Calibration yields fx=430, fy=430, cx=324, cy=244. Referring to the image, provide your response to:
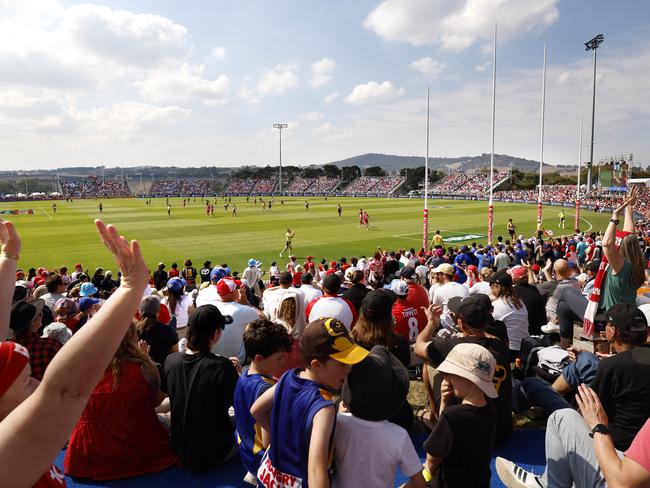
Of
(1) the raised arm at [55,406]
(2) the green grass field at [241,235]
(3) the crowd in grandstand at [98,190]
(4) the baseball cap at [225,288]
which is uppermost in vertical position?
(3) the crowd in grandstand at [98,190]

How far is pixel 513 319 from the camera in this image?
657 centimetres

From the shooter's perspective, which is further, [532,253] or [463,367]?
[532,253]

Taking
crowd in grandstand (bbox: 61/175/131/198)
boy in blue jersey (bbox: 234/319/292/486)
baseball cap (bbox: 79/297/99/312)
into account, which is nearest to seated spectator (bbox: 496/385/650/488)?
boy in blue jersey (bbox: 234/319/292/486)

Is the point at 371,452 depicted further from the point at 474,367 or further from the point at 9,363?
the point at 9,363

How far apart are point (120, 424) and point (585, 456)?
416cm

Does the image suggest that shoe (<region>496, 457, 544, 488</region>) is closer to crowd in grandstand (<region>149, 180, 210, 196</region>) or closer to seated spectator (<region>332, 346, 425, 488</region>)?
Result: seated spectator (<region>332, 346, 425, 488</region>)

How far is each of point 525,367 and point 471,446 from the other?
12.6ft

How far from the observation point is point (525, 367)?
6367 mm

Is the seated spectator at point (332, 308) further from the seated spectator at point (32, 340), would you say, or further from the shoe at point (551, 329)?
the shoe at point (551, 329)

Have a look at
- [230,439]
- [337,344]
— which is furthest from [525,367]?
[337,344]

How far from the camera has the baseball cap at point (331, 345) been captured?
8.66 feet

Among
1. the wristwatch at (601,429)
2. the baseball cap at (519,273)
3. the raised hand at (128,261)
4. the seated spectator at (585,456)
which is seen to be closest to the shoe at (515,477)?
the seated spectator at (585,456)

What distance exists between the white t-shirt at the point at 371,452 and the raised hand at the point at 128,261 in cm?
155

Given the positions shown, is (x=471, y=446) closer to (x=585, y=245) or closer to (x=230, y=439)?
(x=230, y=439)
